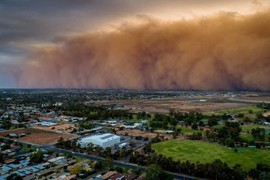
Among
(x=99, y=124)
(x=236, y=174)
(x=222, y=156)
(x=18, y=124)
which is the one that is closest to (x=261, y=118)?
(x=222, y=156)

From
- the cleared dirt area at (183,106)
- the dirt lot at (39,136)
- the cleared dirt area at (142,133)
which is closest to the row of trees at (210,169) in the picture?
the cleared dirt area at (142,133)

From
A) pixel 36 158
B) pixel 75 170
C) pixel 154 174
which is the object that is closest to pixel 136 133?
pixel 36 158

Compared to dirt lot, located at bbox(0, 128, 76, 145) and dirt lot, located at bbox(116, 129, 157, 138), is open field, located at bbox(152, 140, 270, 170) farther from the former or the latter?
dirt lot, located at bbox(0, 128, 76, 145)

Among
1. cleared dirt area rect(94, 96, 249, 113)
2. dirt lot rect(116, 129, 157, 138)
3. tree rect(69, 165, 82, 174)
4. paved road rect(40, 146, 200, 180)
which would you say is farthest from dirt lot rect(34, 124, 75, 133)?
cleared dirt area rect(94, 96, 249, 113)

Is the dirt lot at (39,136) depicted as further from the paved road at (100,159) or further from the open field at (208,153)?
the open field at (208,153)

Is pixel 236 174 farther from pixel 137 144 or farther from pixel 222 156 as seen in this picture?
pixel 137 144

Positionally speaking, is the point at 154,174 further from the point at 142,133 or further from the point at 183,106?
the point at 183,106
